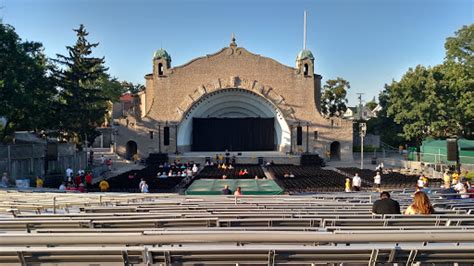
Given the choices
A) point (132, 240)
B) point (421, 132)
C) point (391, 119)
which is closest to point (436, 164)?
point (421, 132)

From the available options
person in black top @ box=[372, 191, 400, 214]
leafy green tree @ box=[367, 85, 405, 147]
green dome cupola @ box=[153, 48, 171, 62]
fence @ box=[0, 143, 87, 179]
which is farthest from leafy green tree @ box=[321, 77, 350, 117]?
person in black top @ box=[372, 191, 400, 214]

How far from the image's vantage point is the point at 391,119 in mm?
54969

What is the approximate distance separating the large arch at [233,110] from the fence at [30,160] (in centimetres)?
1974

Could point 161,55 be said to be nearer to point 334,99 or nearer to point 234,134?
point 234,134

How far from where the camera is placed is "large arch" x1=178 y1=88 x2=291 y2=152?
49.9 m

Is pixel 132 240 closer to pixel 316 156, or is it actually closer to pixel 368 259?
pixel 368 259

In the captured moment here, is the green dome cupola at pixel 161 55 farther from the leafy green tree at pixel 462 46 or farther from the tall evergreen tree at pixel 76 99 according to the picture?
the leafy green tree at pixel 462 46

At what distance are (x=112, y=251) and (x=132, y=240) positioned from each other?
185mm

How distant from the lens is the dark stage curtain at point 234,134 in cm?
5444

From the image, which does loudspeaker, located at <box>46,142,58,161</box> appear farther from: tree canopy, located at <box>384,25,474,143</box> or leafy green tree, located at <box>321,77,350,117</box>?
leafy green tree, located at <box>321,77,350,117</box>

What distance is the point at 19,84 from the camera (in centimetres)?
2652

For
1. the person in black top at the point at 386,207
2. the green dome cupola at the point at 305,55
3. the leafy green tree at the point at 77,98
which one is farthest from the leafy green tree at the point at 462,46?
the person in black top at the point at 386,207

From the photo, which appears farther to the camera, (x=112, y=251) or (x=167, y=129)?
(x=167, y=129)

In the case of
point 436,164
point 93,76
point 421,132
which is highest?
point 93,76
